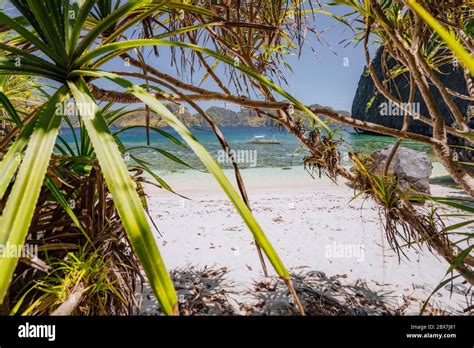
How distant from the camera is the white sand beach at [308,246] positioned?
204cm

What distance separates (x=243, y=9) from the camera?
4.45 feet

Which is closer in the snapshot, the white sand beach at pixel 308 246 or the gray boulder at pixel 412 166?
the white sand beach at pixel 308 246

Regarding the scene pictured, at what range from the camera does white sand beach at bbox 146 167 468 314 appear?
204cm

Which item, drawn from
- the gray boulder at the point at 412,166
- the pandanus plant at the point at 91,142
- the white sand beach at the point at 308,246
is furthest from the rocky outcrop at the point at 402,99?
the pandanus plant at the point at 91,142

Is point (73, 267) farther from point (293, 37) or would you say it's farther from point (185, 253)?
point (185, 253)

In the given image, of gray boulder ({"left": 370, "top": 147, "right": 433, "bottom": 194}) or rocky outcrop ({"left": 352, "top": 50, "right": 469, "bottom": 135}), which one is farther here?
rocky outcrop ({"left": 352, "top": 50, "right": 469, "bottom": 135})

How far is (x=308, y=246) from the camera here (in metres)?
2.87

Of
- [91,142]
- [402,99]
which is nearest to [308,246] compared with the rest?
[91,142]

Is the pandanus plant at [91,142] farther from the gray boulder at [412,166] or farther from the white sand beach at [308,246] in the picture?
the gray boulder at [412,166]

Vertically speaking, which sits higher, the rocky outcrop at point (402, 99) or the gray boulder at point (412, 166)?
the rocky outcrop at point (402, 99)

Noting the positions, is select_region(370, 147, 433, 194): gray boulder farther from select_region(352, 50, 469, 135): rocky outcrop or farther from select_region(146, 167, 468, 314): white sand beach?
select_region(352, 50, 469, 135): rocky outcrop

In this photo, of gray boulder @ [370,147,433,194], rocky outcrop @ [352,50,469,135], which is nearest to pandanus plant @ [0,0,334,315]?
gray boulder @ [370,147,433,194]

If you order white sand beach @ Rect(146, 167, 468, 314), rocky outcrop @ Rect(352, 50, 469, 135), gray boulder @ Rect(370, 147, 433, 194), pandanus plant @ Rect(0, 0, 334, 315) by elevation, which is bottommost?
white sand beach @ Rect(146, 167, 468, 314)

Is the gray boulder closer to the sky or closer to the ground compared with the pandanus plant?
closer to the ground
